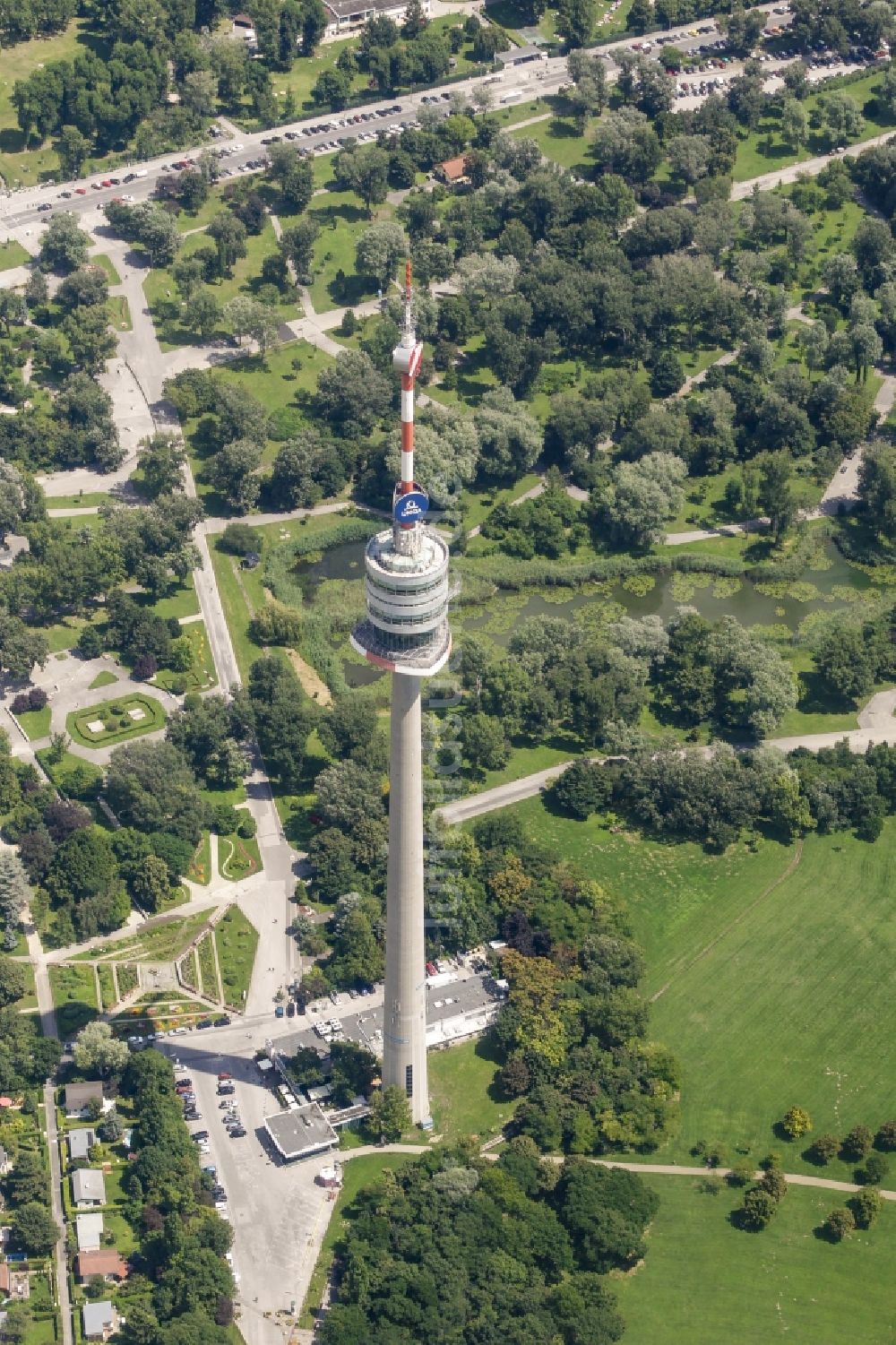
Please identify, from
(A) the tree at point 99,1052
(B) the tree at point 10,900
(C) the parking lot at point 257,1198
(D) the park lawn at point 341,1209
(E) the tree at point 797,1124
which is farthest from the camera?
(B) the tree at point 10,900

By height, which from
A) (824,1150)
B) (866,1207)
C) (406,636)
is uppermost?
(406,636)

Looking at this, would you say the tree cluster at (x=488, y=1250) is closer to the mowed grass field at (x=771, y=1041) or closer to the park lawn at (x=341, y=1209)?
the park lawn at (x=341, y=1209)

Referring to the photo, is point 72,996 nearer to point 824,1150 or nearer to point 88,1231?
point 88,1231

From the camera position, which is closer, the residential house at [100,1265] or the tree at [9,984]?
the residential house at [100,1265]

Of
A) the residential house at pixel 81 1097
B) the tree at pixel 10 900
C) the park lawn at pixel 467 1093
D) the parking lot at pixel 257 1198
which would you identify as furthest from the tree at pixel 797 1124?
the tree at pixel 10 900

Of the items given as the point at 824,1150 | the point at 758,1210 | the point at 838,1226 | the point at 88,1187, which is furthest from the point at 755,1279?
the point at 88,1187

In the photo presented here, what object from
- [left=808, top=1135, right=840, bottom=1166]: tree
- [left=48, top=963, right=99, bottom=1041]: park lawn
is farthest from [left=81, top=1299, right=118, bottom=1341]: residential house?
[left=808, top=1135, right=840, bottom=1166]: tree
